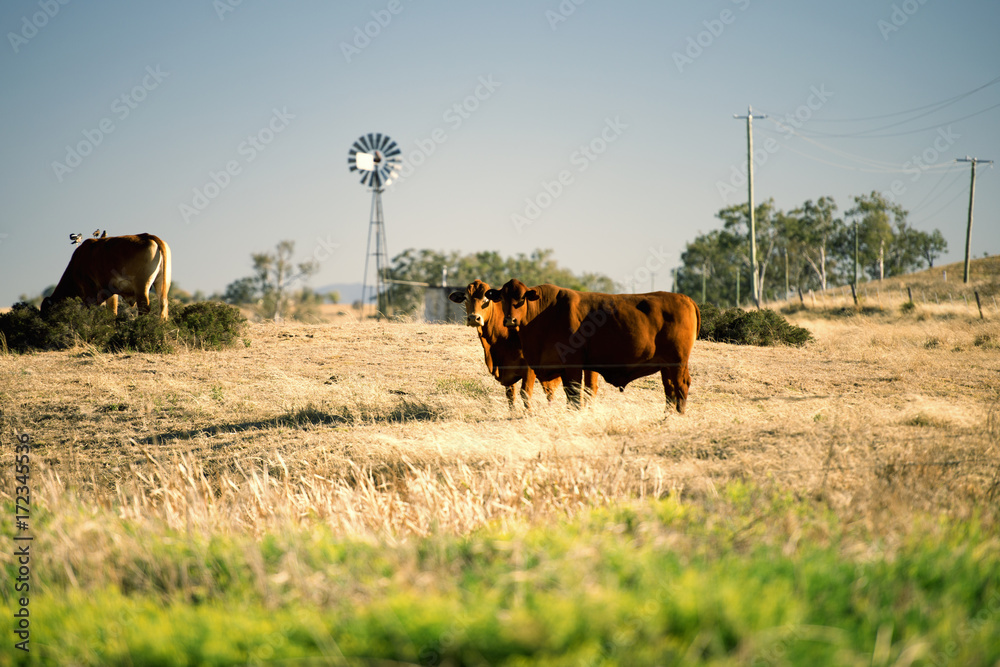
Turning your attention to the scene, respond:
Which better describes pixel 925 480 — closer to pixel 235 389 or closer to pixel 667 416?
pixel 667 416

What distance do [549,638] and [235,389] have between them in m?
10.2

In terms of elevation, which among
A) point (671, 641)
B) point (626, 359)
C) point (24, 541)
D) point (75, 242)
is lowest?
point (24, 541)

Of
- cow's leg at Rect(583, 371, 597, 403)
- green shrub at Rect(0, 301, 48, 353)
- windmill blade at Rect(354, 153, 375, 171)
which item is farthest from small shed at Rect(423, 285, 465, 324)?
cow's leg at Rect(583, 371, 597, 403)

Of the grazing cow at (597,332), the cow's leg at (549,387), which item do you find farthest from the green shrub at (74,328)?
the cow's leg at (549,387)

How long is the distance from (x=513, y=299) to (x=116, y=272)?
1069 cm

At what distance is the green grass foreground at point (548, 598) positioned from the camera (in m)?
2.74

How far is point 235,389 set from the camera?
469 inches

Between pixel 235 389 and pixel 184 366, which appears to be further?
pixel 184 366

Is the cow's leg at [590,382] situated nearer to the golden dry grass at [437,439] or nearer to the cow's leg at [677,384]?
the golden dry grass at [437,439]

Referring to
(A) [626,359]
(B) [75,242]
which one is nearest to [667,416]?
(A) [626,359]

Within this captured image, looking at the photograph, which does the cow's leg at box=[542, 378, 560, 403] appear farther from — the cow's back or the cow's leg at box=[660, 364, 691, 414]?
the cow's leg at box=[660, 364, 691, 414]

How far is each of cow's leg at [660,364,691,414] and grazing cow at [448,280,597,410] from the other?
3.21ft

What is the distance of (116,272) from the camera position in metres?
16.0

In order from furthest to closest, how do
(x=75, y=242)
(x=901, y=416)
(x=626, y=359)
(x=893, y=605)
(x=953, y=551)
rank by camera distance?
(x=75, y=242)
(x=626, y=359)
(x=901, y=416)
(x=953, y=551)
(x=893, y=605)
